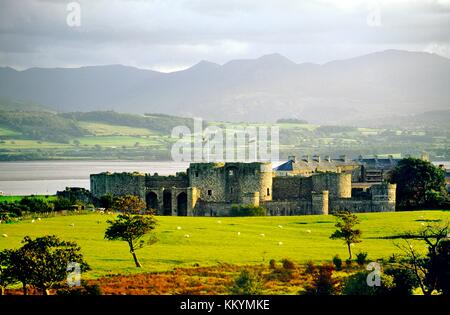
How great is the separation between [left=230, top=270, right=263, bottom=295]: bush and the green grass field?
4.33 m

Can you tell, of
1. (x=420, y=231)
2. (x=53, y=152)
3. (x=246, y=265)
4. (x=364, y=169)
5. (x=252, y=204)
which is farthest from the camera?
(x=53, y=152)

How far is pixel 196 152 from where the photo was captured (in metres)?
150

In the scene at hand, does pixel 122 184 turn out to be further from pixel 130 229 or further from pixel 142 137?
pixel 142 137

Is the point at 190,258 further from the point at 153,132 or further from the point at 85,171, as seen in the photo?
the point at 153,132

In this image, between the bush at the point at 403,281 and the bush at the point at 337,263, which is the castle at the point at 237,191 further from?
the bush at the point at 403,281

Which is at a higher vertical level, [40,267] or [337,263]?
[40,267]

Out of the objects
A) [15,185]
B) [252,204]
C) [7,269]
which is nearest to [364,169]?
[252,204]

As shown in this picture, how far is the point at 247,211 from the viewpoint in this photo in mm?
52531

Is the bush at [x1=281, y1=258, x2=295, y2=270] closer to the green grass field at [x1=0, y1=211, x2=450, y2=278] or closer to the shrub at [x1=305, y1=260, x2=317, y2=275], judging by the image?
the shrub at [x1=305, y1=260, x2=317, y2=275]

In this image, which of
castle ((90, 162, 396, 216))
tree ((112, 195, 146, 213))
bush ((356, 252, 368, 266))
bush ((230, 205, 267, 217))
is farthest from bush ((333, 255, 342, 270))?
castle ((90, 162, 396, 216))

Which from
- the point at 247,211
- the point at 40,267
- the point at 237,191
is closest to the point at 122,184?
the point at 237,191

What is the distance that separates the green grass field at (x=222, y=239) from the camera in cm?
3438

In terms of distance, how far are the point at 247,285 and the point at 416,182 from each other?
31.6m

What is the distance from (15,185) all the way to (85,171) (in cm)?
2993
